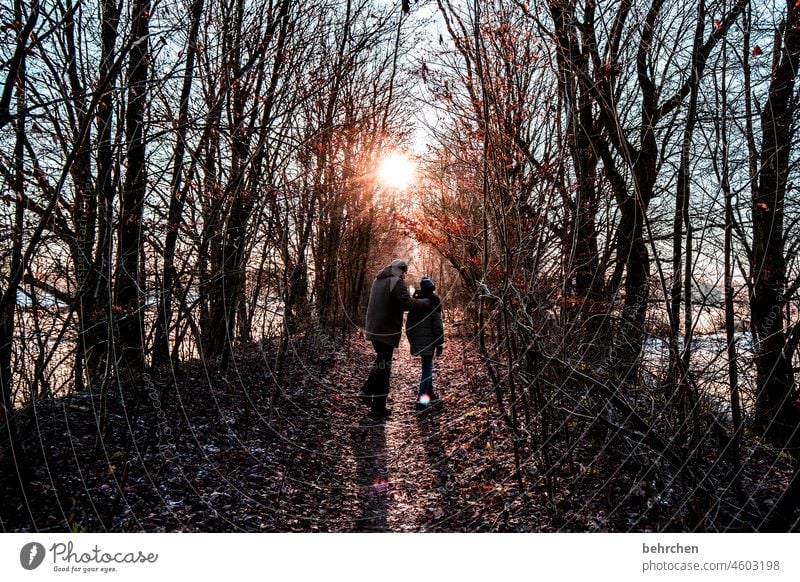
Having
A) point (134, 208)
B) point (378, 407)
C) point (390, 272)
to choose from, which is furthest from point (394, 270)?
point (134, 208)

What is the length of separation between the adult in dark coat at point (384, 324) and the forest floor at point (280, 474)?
31cm

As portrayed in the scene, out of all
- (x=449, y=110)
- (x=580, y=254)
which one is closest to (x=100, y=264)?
(x=580, y=254)

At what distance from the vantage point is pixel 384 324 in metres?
5.90

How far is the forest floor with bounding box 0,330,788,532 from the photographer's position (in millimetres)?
3008

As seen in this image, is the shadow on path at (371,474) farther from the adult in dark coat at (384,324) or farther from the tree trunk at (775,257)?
the tree trunk at (775,257)

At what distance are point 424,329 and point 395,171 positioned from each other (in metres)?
6.13

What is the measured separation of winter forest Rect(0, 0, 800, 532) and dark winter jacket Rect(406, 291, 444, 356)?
0.86 metres

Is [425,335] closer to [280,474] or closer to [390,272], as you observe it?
[390,272]

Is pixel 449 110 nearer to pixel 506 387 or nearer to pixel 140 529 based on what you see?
pixel 506 387

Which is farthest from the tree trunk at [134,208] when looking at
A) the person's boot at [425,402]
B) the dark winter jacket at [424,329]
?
the person's boot at [425,402]

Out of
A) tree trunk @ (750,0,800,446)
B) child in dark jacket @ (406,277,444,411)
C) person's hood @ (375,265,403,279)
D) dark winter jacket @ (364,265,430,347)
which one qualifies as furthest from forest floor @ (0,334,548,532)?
tree trunk @ (750,0,800,446)

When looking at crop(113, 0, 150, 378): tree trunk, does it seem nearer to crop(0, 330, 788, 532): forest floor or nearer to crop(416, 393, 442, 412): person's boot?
crop(0, 330, 788, 532): forest floor

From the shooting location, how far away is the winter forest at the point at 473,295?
2770 millimetres

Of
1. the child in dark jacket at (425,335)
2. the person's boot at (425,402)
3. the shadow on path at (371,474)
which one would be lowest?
the shadow on path at (371,474)
